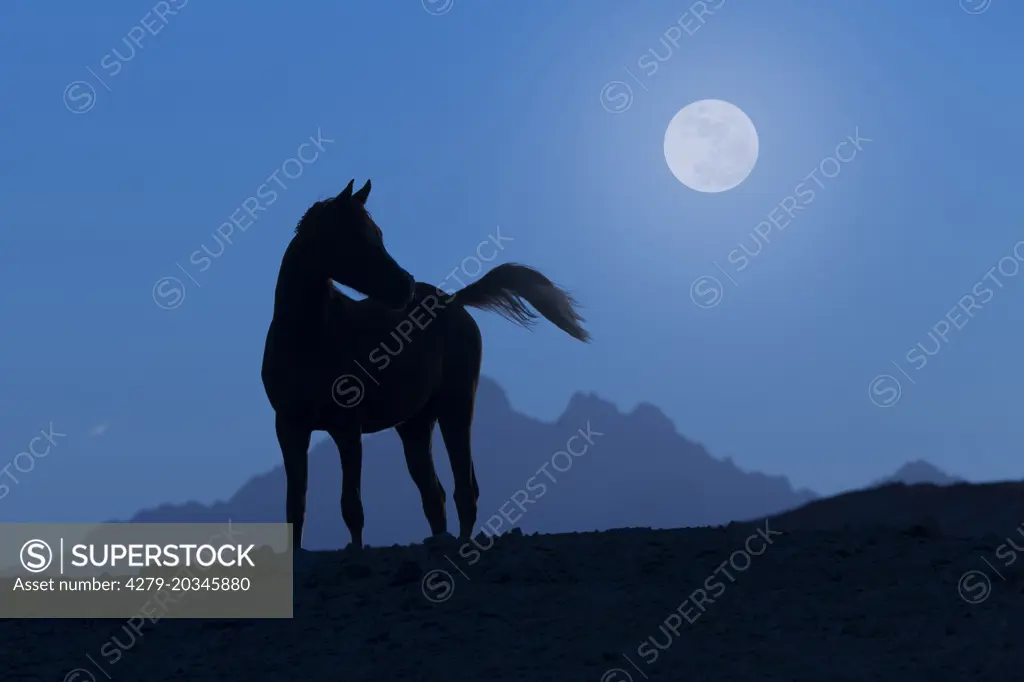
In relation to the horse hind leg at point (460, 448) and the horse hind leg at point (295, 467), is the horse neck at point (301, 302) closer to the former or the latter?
the horse hind leg at point (295, 467)

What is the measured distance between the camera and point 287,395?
9.62 meters

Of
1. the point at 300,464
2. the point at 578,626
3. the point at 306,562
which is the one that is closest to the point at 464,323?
the point at 300,464

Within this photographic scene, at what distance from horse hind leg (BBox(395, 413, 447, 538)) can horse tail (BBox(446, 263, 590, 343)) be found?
136cm

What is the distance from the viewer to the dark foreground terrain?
6094 millimetres

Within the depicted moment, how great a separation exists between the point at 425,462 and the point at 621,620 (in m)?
5.11

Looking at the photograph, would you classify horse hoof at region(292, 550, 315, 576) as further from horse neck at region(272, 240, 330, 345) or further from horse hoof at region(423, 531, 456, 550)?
horse neck at region(272, 240, 330, 345)

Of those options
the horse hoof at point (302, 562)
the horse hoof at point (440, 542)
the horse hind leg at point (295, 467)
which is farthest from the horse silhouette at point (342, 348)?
the horse hoof at point (302, 562)

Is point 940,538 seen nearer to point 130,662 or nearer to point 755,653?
point 755,653

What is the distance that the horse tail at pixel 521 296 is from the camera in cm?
1221

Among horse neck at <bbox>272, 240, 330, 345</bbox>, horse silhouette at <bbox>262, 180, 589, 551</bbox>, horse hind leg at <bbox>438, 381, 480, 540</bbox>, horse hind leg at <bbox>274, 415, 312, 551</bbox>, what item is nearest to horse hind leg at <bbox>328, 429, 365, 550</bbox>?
horse silhouette at <bbox>262, 180, 589, 551</bbox>

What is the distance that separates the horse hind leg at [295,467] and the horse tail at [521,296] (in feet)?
9.36

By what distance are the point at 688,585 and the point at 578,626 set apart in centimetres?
111

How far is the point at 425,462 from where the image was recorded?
11.6m

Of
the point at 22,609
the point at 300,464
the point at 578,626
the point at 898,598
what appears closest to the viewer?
the point at 578,626
